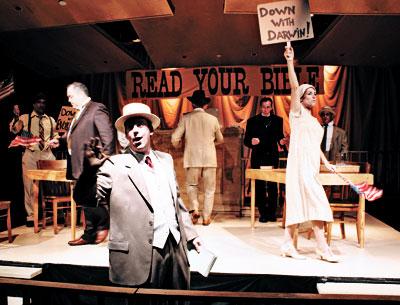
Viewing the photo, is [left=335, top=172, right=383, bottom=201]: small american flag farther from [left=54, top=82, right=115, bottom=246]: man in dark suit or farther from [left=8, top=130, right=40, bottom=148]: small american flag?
[left=8, top=130, right=40, bottom=148]: small american flag

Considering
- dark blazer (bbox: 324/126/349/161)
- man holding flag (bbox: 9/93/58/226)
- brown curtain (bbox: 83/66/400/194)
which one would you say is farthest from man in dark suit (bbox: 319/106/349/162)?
man holding flag (bbox: 9/93/58/226)

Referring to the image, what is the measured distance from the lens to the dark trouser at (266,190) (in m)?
6.41

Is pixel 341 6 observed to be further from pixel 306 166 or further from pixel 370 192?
pixel 370 192

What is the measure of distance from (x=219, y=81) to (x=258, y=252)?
4.95 m

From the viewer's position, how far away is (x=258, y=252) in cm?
446

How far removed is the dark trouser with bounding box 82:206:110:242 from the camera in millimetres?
4859

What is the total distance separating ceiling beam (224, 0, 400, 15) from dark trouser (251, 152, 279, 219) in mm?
2458

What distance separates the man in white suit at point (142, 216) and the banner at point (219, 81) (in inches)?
256

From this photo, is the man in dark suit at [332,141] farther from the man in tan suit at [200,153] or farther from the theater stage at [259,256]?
the man in tan suit at [200,153]

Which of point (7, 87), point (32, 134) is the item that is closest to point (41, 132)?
point (32, 134)

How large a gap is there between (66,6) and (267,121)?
366 centimetres

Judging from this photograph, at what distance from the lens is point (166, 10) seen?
5.29m

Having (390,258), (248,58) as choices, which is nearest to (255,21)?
(248,58)

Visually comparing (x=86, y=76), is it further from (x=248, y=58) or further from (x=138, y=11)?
(x=138, y=11)
